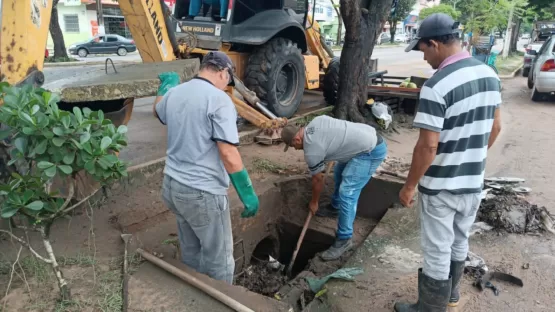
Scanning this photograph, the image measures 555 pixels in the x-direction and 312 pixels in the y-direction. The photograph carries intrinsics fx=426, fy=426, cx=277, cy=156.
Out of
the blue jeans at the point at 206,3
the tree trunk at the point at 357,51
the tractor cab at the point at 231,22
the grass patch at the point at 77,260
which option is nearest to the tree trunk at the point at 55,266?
the grass patch at the point at 77,260

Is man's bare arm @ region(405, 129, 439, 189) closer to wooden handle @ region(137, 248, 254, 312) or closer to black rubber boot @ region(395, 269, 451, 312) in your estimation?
black rubber boot @ region(395, 269, 451, 312)

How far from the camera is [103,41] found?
84.0 feet

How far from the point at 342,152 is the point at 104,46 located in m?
24.9

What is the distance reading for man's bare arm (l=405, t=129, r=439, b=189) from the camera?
247 centimetres

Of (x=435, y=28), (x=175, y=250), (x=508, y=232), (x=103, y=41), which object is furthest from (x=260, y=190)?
(x=103, y=41)

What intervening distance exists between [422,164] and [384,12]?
217 inches

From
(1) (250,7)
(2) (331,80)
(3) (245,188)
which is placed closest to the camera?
(3) (245,188)

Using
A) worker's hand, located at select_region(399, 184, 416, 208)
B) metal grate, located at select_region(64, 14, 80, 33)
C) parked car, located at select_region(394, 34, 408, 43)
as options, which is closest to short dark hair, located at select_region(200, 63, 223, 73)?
worker's hand, located at select_region(399, 184, 416, 208)

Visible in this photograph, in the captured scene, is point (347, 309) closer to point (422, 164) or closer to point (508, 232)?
point (422, 164)

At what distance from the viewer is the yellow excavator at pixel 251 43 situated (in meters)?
4.65

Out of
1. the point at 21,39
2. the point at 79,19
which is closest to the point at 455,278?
the point at 21,39

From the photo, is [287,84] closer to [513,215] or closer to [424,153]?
[513,215]

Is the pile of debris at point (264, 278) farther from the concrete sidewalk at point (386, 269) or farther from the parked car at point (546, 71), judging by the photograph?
the parked car at point (546, 71)

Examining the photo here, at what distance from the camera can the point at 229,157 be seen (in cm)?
275
